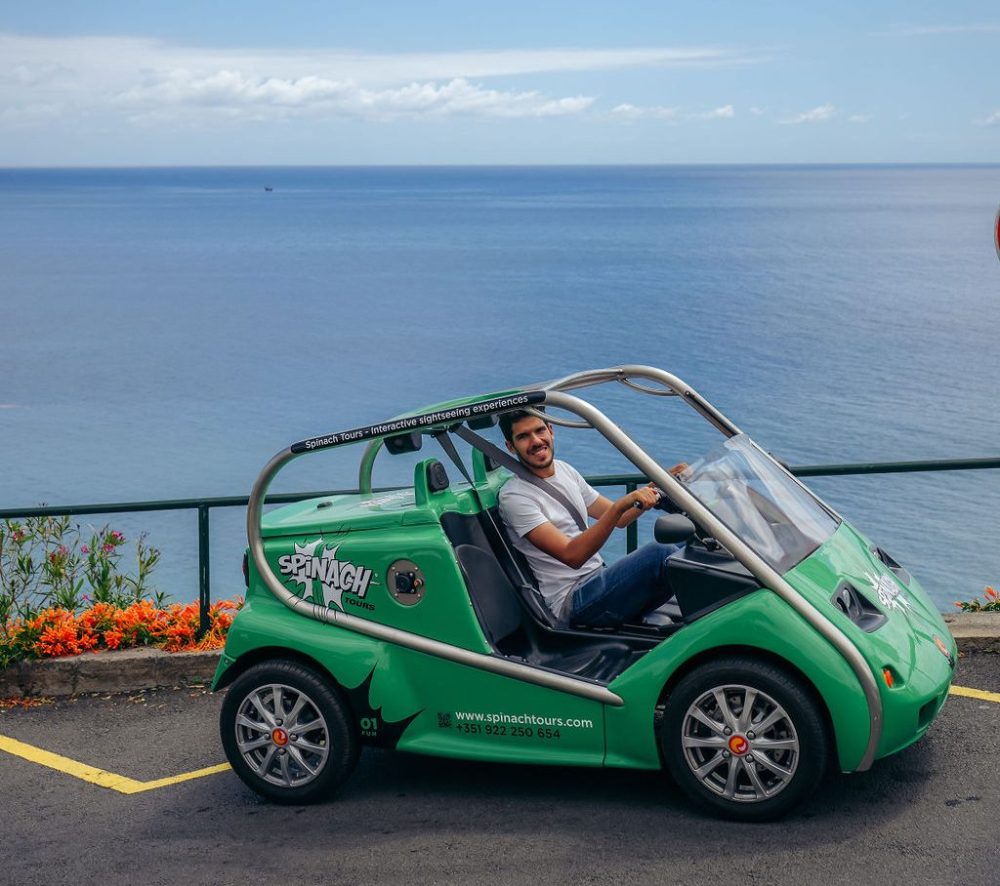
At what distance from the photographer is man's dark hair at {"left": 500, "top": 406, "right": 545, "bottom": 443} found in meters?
6.31

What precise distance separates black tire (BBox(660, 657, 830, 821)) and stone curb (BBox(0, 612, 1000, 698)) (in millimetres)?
2792

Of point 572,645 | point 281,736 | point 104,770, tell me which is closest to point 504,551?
point 572,645

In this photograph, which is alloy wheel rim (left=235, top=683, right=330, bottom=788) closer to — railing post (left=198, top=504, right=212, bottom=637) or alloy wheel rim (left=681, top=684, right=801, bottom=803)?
alloy wheel rim (left=681, top=684, right=801, bottom=803)

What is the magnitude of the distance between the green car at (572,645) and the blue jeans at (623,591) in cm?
8

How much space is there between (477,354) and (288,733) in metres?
67.4

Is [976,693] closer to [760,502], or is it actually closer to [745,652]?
[760,502]

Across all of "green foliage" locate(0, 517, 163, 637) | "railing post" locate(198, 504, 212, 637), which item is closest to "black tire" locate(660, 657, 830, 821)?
"railing post" locate(198, 504, 212, 637)

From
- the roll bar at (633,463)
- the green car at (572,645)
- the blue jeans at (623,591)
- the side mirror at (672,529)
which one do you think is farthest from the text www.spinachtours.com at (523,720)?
the side mirror at (672,529)

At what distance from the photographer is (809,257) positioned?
12588cm

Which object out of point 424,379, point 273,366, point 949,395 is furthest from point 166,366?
point 949,395

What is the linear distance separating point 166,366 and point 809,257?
2698 inches

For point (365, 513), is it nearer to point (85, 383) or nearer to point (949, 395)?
point (949, 395)

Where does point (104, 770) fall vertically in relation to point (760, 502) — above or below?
below

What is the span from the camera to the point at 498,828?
5.98 metres
